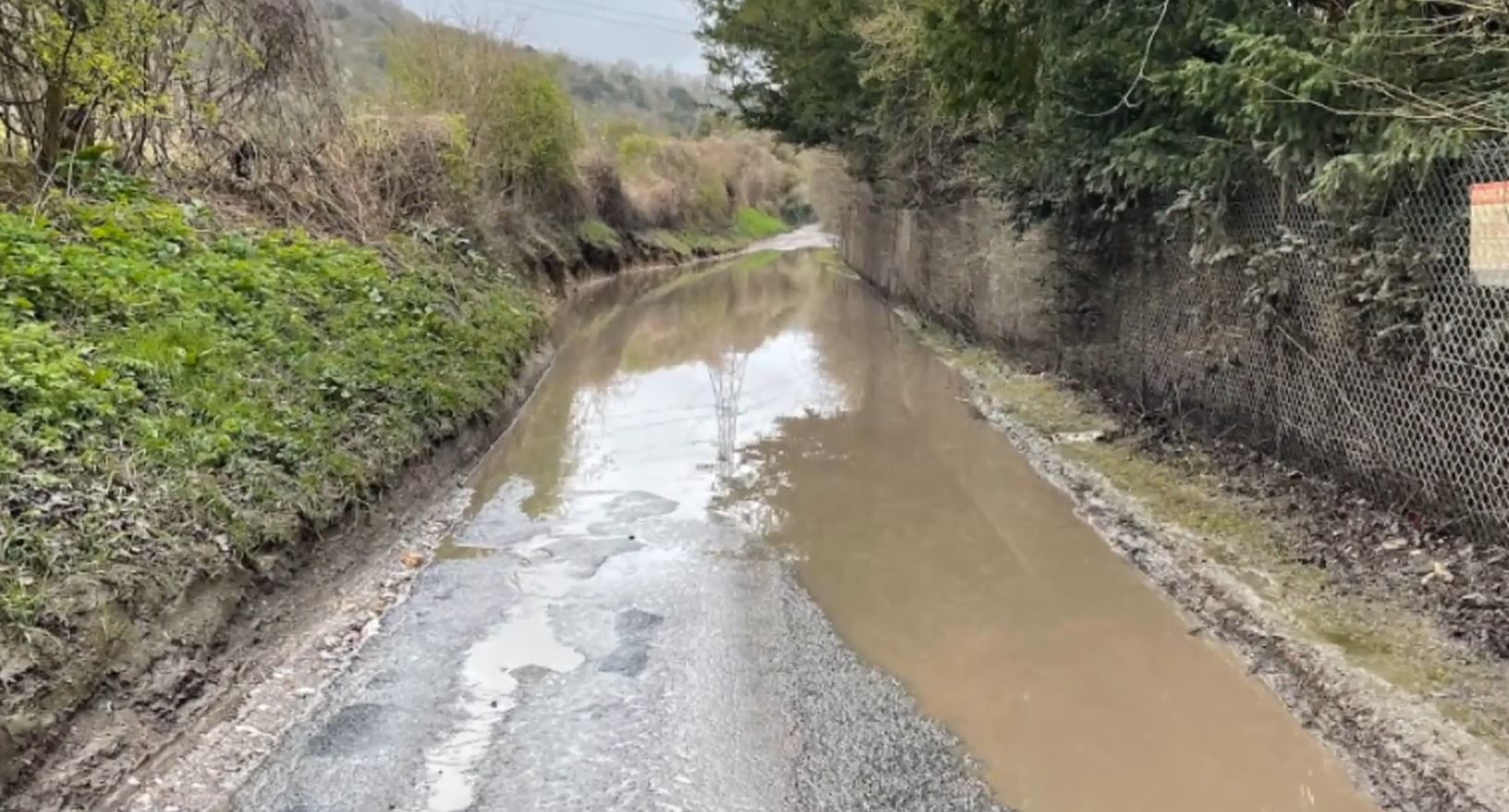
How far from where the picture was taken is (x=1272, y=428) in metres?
7.04

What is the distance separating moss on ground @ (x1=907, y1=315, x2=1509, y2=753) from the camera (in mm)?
4070

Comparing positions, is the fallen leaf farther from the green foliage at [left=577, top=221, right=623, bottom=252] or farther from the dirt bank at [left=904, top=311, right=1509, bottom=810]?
the green foliage at [left=577, top=221, right=623, bottom=252]

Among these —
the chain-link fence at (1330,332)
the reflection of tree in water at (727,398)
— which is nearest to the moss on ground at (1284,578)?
the chain-link fence at (1330,332)

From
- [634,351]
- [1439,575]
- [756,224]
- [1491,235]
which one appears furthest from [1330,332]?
[756,224]

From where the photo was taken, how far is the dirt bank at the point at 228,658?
3.77m

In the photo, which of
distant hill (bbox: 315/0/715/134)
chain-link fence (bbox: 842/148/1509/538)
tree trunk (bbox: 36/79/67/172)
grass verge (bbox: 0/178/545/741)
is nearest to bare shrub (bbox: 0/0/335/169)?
tree trunk (bbox: 36/79/67/172)

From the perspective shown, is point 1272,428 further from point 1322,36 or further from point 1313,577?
point 1322,36

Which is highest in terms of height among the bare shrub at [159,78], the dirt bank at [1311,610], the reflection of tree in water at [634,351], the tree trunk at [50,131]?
the bare shrub at [159,78]

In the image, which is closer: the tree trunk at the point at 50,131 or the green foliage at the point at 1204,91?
the green foliage at the point at 1204,91

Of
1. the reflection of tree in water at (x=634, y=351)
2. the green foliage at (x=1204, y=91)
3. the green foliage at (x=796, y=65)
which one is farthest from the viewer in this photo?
the green foliage at (x=796, y=65)

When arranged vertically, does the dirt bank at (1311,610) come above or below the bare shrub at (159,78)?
below

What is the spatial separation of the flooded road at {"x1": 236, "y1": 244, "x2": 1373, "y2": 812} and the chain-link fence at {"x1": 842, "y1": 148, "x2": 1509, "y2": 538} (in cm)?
141

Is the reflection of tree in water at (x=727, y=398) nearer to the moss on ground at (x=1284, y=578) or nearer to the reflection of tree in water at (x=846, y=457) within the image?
the reflection of tree in water at (x=846, y=457)

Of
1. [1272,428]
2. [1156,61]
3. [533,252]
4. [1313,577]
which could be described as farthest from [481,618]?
[533,252]
